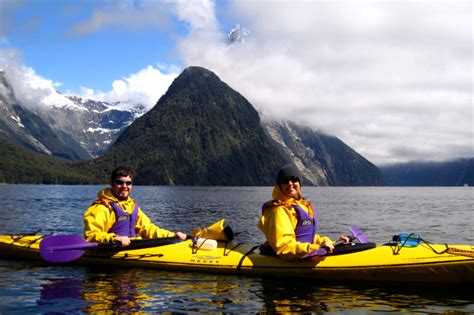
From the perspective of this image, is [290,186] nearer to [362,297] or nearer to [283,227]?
[283,227]

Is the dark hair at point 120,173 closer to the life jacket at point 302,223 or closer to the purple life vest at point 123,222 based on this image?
the purple life vest at point 123,222

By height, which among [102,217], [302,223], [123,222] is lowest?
[302,223]

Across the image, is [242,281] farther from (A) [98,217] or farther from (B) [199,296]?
(A) [98,217]

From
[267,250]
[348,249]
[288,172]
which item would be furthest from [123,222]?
[348,249]

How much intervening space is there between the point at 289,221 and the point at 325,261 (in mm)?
2195

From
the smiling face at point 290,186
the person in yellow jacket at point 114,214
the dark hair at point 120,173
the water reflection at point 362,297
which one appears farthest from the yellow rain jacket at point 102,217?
the smiling face at point 290,186

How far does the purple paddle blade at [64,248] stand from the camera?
15.5 metres

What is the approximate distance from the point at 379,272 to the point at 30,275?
1173cm

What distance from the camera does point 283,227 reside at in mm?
13961

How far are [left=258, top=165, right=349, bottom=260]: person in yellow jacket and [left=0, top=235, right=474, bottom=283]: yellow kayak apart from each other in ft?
2.82

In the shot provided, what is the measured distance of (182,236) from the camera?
1716cm

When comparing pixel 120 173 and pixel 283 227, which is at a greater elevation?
pixel 120 173

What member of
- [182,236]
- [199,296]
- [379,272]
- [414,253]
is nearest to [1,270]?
[182,236]

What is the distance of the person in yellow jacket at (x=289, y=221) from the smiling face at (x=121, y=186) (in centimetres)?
501
